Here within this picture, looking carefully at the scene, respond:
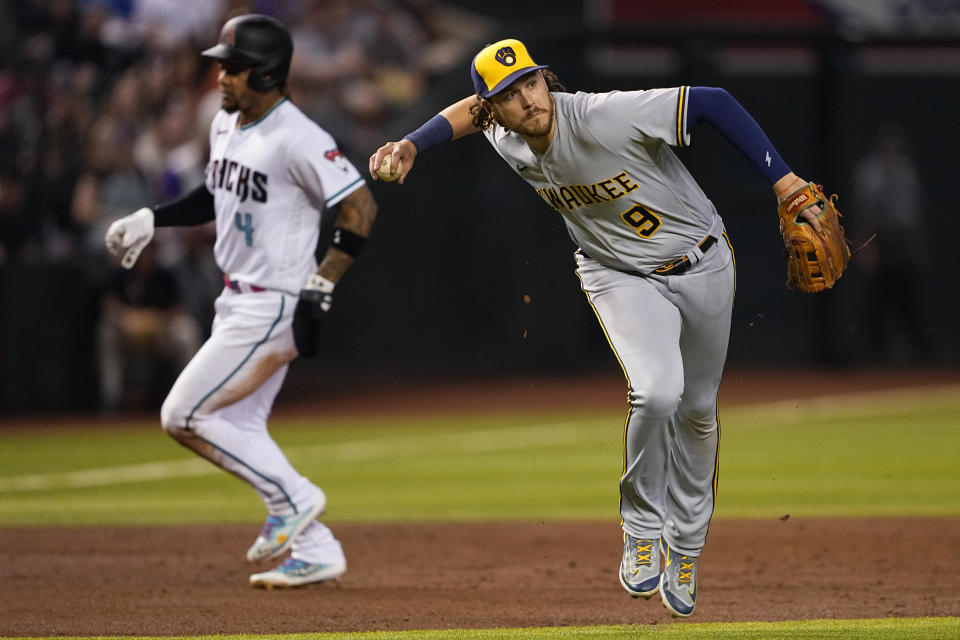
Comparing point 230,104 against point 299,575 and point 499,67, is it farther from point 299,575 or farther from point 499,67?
point 299,575

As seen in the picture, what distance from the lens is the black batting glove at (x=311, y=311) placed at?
6.43 m

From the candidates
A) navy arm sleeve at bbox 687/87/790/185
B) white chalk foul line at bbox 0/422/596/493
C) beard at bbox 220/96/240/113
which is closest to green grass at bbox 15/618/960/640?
navy arm sleeve at bbox 687/87/790/185

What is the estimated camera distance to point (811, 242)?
545 cm

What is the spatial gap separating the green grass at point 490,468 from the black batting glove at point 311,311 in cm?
272

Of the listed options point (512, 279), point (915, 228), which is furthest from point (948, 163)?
point (512, 279)

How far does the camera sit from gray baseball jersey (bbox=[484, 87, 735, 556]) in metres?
5.39

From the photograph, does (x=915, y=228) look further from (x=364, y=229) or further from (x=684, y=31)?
(x=364, y=229)

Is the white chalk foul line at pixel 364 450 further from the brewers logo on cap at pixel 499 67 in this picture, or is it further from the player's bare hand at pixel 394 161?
the brewers logo on cap at pixel 499 67

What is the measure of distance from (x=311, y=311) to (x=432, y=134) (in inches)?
45.8

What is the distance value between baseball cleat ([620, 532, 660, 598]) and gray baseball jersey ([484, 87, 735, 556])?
5cm

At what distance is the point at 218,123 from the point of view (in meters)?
6.91

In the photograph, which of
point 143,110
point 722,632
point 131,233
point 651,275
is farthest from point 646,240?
point 143,110

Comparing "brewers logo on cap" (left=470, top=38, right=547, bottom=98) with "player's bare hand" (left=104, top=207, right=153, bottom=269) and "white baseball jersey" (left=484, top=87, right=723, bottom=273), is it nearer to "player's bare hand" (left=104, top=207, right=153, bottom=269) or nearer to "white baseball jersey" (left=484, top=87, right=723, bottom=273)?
"white baseball jersey" (left=484, top=87, right=723, bottom=273)

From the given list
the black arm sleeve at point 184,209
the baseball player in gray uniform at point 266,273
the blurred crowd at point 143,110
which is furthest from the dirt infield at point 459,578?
the blurred crowd at point 143,110
